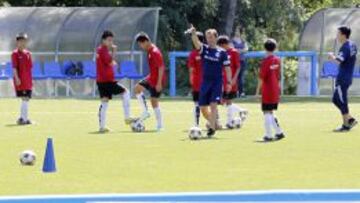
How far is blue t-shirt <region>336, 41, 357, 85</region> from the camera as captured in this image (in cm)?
2148

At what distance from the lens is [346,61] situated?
21609 millimetres

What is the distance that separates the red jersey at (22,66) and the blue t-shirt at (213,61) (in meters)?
5.77

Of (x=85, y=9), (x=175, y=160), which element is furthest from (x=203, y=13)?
(x=175, y=160)

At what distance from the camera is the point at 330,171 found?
14.6 m

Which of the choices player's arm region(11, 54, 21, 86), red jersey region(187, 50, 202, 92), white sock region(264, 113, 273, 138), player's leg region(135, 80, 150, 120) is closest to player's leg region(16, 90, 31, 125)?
player's arm region(11, 54, 21, 86)

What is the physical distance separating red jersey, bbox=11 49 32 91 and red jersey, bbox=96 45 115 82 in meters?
2.90

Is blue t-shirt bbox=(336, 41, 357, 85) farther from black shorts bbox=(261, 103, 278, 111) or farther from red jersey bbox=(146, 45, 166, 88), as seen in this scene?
red jersey bbox=(146, 45, 166, 88)

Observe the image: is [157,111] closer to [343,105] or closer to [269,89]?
[269,89]

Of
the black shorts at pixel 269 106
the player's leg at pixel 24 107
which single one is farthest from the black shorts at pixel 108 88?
the black shorts at pixel 269 106

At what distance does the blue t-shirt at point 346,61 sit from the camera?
70.5 feet

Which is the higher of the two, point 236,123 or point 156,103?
point 156,103

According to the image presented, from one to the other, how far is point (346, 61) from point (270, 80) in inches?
108

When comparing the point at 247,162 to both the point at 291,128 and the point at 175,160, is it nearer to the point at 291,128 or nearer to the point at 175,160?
the point at 175,160

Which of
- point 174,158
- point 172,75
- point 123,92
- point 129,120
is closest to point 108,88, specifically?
point 123,92
